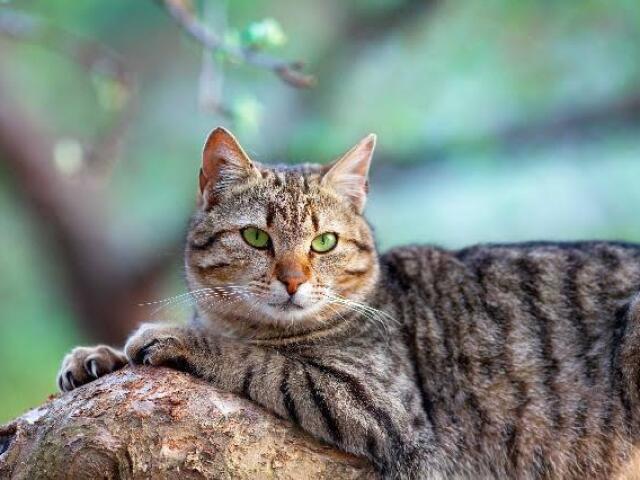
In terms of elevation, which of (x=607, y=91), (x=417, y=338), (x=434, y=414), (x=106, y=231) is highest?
(x=607, y=91)

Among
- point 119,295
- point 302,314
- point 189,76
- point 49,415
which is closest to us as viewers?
point 49,415

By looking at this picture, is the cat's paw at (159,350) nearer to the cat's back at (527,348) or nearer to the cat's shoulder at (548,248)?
the cat's back at (527,348)

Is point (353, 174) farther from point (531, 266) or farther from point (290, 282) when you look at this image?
point (531, 266)

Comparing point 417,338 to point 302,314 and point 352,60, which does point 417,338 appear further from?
point 352,60

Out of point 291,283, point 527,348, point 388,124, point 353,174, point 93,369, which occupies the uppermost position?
point 388,124

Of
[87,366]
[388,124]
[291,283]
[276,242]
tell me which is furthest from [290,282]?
[388,124]

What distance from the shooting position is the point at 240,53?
9.78 ft

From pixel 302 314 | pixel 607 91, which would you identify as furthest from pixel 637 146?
pixel 302 314

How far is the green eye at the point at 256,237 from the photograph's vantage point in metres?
2.50

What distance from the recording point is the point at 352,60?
4.95 m

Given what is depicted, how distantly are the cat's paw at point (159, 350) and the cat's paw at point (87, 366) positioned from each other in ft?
0.27

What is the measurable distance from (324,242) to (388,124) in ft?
7.95

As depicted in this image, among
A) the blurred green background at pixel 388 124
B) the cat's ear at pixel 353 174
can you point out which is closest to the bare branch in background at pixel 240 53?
the cat's ear at pixel 353 174

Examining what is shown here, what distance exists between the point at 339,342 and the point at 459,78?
2.83 metres
